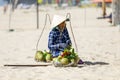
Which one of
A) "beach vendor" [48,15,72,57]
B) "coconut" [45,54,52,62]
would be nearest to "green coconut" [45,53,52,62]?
"coconut" [45,54,52,62]

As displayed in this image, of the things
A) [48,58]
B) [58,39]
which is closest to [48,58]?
[48,58]

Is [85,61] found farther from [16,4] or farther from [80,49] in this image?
[16,4]

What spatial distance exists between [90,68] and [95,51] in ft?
9.48

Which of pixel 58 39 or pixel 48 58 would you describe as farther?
pixel 48 58

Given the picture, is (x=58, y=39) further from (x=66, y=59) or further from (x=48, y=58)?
(x=66, y=59)

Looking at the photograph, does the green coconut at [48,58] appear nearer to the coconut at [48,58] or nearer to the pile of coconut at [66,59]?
the coconut at [48,58]

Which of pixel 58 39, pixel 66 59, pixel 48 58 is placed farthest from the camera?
pixel 48 58

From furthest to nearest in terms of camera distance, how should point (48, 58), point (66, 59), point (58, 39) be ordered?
point (48, 58), point (58, 39), point (66, 59)

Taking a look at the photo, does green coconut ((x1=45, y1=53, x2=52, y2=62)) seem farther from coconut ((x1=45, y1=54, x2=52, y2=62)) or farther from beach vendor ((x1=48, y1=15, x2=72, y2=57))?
beach vendor ((x1=48, y1=15, x2=72, y2=57))

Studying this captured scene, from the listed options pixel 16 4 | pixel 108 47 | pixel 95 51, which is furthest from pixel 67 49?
pixel 16 4

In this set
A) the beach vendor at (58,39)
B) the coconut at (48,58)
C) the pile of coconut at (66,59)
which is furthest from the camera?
the coconut at (48,58)

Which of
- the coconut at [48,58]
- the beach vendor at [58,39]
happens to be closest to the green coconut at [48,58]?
the coconut at [48,58]

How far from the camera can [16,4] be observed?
20109mm

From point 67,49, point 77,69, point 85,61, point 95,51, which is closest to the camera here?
point 77,69
